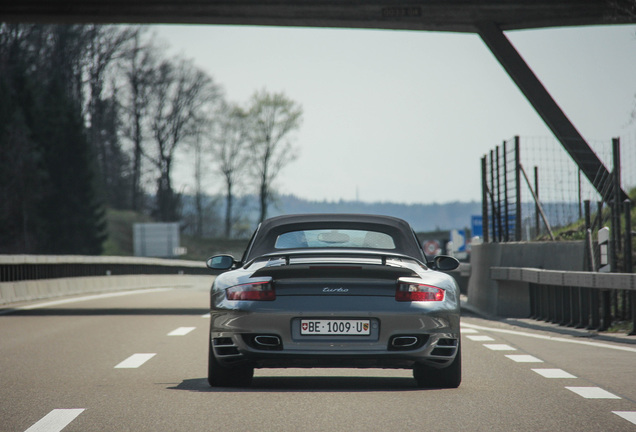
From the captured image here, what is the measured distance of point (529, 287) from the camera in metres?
19.4

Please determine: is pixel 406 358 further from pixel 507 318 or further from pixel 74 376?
pixel 507 318

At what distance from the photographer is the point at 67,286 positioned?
96.4ft

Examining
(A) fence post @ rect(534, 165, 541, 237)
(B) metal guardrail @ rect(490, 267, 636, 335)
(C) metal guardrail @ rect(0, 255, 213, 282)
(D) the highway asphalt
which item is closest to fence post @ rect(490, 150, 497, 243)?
(A) fence post @ rect(534, 165, 541, 237)

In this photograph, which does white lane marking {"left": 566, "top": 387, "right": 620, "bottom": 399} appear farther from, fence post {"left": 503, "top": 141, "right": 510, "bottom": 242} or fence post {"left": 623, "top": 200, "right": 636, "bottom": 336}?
fence post {"left": 503, "top": 141, "right": 510, "bottom": 242}

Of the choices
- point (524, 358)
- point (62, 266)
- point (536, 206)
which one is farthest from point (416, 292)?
point (62, 266)

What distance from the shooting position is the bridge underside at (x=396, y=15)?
23.4 meters

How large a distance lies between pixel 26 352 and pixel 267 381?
13.2 feet

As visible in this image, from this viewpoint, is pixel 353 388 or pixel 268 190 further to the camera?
pixel 268 190

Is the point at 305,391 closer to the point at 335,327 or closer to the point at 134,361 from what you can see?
the point at 335,327

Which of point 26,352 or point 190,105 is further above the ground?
point 190,105

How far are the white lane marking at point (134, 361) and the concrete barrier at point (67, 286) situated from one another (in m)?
11.9

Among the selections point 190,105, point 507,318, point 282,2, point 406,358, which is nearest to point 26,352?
point 406,358

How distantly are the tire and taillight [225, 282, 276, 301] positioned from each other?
1.36 metres

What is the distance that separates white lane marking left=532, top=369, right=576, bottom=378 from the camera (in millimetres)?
10188
